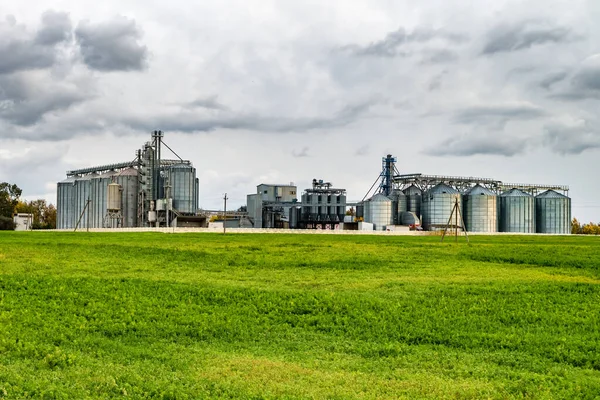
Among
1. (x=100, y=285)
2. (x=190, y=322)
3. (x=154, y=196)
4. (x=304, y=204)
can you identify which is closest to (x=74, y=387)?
(x=190, y=322)

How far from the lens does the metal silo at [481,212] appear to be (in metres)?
117

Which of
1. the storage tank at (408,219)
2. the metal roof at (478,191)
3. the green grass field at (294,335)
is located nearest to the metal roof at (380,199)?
the storage tank at (408,219)

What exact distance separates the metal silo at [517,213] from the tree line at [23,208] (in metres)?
82.0

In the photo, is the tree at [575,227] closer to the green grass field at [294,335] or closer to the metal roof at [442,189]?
the metal roof at [442,189]

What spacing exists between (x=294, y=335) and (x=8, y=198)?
12265cm

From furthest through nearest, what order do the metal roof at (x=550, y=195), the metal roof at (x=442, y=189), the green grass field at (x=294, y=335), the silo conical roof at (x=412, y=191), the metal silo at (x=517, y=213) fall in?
1. the metal roof at (x=550, y=195)
2. the silo conical roof at (x=412, y=191)
3. the metal silo at (x=517, y=213)
4. the metal roof at (x=442, y=189)
5. the green grass field at (x=294, y=335)

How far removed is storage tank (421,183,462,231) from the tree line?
6716 centimetres

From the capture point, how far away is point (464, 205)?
120m

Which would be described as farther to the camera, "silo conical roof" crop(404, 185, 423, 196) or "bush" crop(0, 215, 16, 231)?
"silo conical roof" crop(404, 185, 423, 196)

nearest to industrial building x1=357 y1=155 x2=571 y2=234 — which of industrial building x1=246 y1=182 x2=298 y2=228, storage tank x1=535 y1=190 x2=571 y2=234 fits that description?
storage tank x1=535 y1=190 x2=571 y2=234

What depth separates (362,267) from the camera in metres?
33.1

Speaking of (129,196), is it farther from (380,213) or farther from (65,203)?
(380,213)

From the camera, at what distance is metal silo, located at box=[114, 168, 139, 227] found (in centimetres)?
10556

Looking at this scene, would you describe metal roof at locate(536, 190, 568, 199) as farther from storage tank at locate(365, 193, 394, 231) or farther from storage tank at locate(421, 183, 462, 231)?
storage tank at locate(365, 193, 394, 231)
